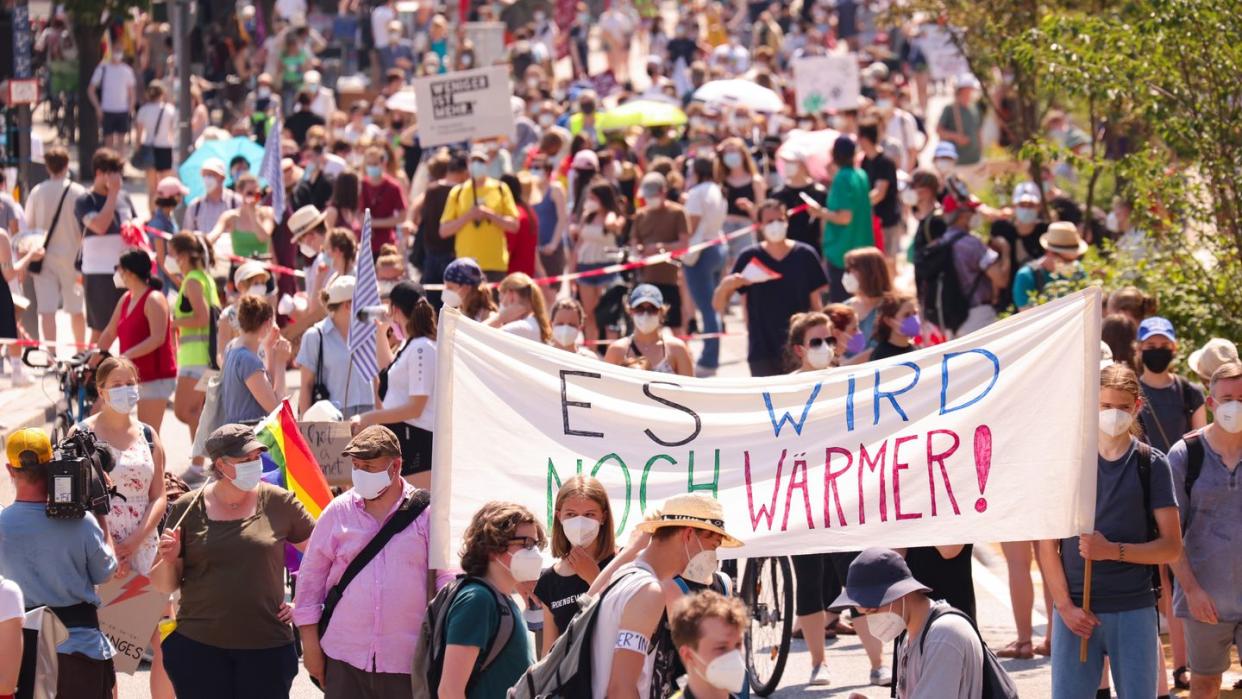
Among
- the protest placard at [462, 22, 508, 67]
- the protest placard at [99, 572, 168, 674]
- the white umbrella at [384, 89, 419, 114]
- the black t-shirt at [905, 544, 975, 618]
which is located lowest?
the protest placard at [99, 572, 168, 674]

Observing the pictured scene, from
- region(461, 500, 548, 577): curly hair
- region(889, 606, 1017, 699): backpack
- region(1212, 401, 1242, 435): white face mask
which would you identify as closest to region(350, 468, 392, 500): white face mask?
region(461, 500, 548, 577): curly hair

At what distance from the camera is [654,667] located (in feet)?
20.0

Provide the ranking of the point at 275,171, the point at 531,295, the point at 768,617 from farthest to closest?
the point at 275,171 → the point at 531,295 → the point at 768,617

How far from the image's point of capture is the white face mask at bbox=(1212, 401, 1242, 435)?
7816 millimetres

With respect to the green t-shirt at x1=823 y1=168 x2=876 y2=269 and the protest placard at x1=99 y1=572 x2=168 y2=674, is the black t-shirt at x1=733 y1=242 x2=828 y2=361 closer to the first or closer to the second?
the green t-shirt at x1=823 y1=168 x2=876 y2=269

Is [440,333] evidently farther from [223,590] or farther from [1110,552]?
[1110,552]

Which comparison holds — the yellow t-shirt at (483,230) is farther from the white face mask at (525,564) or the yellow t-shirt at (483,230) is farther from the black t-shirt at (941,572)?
the white face mask at (525,564)

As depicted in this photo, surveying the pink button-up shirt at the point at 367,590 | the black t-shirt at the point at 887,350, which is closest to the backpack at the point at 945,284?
the black t-shirt at the point at 887,350

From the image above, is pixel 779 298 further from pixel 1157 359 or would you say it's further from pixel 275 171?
pixel 275 171

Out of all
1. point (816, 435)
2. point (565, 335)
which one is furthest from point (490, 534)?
point (565, 335)

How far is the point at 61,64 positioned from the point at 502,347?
23.7m

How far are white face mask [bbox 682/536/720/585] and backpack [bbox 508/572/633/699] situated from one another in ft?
0.92

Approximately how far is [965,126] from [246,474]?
853 inches

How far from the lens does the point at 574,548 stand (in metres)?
6.90
